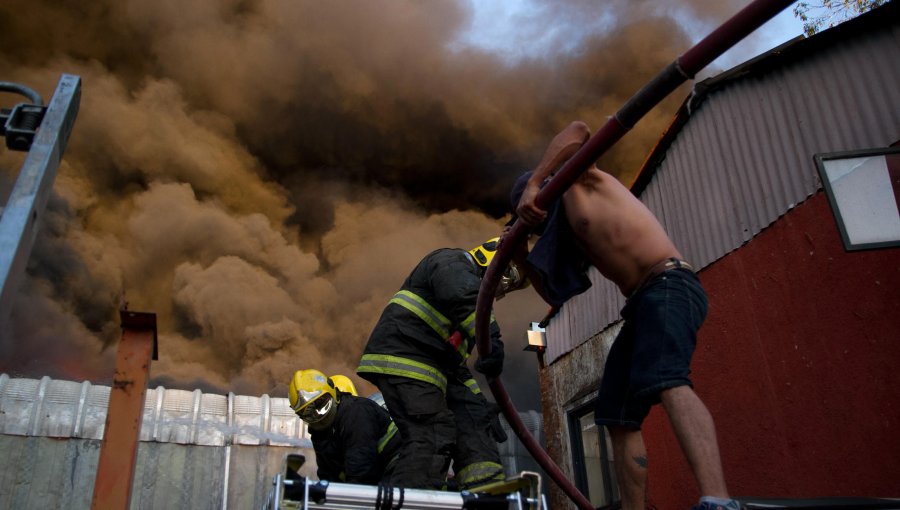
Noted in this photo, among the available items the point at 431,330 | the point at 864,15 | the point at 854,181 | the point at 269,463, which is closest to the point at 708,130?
the point at 864,15

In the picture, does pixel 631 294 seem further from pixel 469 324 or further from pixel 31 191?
pixel 31 191

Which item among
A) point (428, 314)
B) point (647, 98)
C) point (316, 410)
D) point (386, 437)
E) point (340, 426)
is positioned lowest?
point (386, 437)

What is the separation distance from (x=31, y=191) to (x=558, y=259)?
2.17 meters

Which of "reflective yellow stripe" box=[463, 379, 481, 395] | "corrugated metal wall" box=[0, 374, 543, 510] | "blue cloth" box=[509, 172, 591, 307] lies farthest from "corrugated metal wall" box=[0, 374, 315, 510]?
"blue cloth" box=[509, 172, 591, 307]

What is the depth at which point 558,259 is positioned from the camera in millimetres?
3406

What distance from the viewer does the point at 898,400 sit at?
4.82 m

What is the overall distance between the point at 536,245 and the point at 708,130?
4.70 m

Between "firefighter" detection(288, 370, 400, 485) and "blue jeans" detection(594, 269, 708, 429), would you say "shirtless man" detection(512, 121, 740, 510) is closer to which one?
"blue jeans" detection(594, 269, 708, 429)

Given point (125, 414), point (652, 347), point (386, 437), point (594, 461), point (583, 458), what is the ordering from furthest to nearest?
point (583, 458), point (594, 461), point (386, 437), point (125, 414), point (652, 347)

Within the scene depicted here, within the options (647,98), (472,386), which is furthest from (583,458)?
(647,98)

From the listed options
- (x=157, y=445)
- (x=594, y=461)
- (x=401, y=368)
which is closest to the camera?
(x=401, y=368)

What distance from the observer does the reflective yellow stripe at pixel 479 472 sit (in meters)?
4.13

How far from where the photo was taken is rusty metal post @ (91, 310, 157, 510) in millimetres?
3744

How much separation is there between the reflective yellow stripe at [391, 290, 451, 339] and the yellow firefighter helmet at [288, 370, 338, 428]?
159cm
